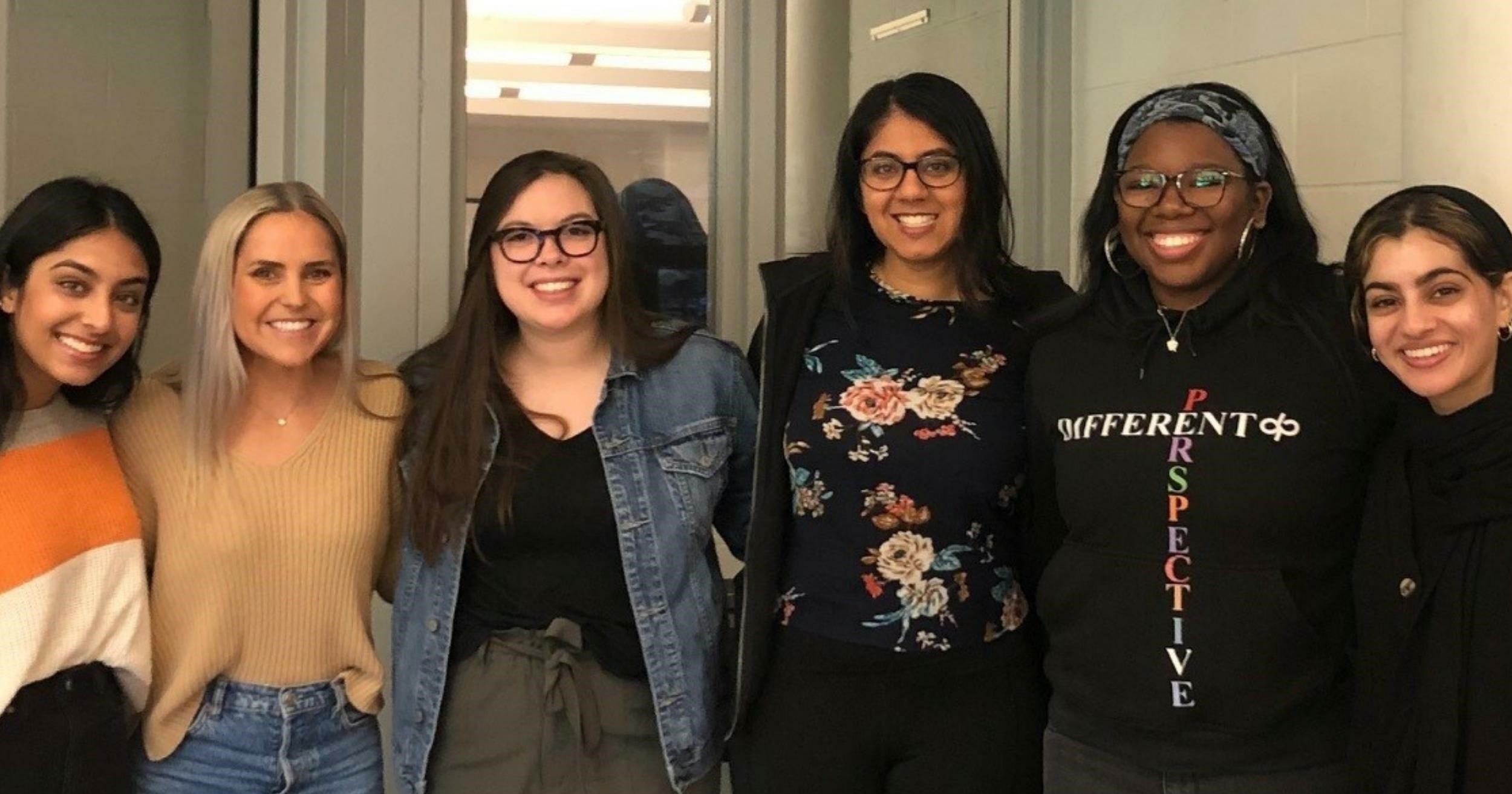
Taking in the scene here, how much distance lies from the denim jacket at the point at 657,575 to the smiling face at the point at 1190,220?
66 centimetres

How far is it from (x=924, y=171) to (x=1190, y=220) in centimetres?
38

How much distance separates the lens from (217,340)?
1.64 meters

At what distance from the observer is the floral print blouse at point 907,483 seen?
1.68 metres

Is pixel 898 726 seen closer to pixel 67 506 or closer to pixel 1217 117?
pixel 1217 117

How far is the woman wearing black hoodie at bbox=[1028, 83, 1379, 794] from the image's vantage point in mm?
1475

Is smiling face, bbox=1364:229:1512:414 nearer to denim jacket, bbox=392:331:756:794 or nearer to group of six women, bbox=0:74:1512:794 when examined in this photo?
group of six women, bbox=0:74:1512:794

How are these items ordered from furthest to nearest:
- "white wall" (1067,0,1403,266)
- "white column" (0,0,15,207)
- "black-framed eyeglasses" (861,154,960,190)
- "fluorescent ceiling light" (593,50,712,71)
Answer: "fluorescent ceiling light" (593,50,712,71) < "white wall" (1067,0,1403,266) < "white column" (0,0,15,207) < "black-framed eyeglasses" (861,154,960,190)

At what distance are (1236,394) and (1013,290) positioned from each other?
1.37ft

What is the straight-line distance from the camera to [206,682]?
1.59m

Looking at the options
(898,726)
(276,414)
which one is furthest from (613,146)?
(898,726)

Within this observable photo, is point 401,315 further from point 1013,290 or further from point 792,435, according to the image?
point 1013,290

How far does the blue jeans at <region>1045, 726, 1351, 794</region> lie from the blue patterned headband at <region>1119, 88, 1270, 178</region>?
29.6 inches

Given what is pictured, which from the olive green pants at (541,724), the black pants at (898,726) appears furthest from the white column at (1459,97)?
the olive green pants at (541,724)

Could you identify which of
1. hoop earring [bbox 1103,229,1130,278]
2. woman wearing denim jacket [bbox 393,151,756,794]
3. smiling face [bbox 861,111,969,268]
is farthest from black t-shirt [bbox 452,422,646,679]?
hoop earring [bbox 1103,229,1130,278]
